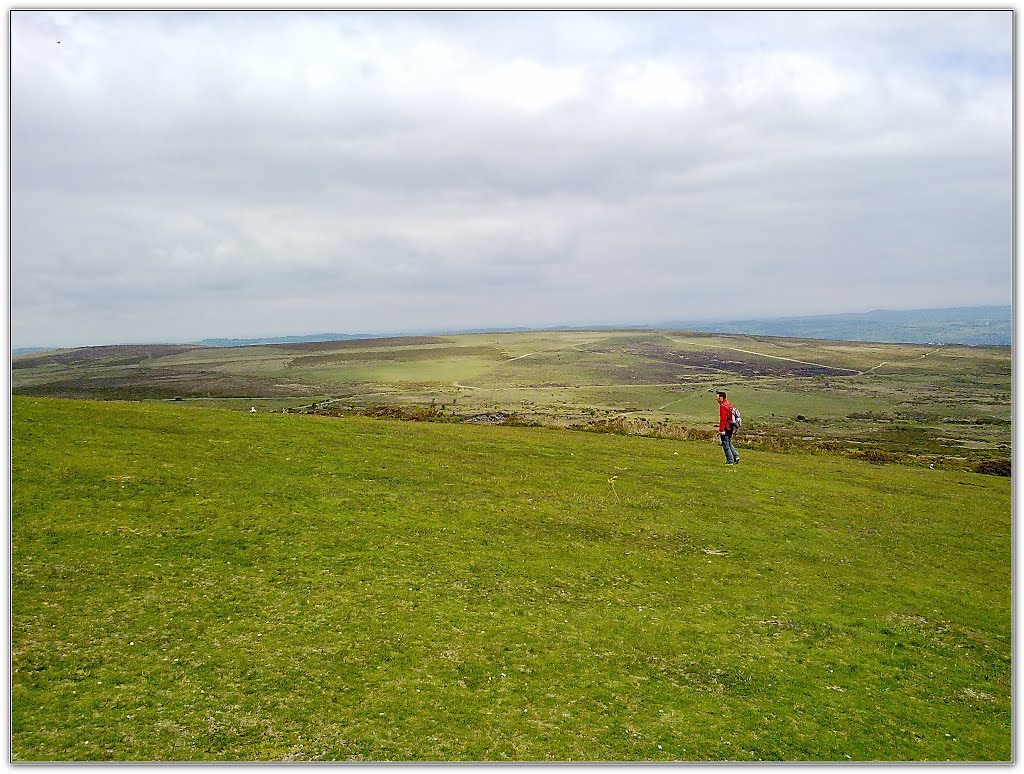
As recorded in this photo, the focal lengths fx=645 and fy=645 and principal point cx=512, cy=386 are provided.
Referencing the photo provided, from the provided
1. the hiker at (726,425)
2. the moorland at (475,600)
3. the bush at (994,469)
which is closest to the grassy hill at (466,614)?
the moorland at (475,600)

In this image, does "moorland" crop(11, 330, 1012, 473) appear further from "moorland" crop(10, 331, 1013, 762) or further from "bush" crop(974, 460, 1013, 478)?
"moorland" crop(10, 331, 1013, 762)

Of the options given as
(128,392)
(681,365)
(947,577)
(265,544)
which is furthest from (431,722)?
(681,365)

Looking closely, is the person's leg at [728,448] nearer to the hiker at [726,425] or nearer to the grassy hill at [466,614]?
the hiker at [726,425]

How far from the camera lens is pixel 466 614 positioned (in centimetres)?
1237

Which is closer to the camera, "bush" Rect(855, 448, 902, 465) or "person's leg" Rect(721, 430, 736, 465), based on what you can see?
"person's leg" Rect(721, 430, 736, 465)

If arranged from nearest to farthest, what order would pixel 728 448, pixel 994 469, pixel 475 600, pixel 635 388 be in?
pixel 475 600
pixel 728 448
pixel 994 469
pixel 635 388

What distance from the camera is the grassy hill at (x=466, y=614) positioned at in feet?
30.0

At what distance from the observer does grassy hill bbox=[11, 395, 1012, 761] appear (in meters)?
9.16

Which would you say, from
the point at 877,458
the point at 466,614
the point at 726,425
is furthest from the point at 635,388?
the point at 466,614

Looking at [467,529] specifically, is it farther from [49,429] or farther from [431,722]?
[49,429]

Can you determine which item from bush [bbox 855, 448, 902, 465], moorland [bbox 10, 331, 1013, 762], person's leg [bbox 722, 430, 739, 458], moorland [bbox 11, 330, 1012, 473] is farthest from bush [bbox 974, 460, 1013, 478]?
person's leg [bbox 722, 430, 739, 458]

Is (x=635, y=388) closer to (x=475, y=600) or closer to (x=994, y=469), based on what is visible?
(x=994, y=469)

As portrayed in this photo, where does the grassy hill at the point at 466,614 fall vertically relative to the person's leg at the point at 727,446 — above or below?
below

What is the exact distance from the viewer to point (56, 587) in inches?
474
